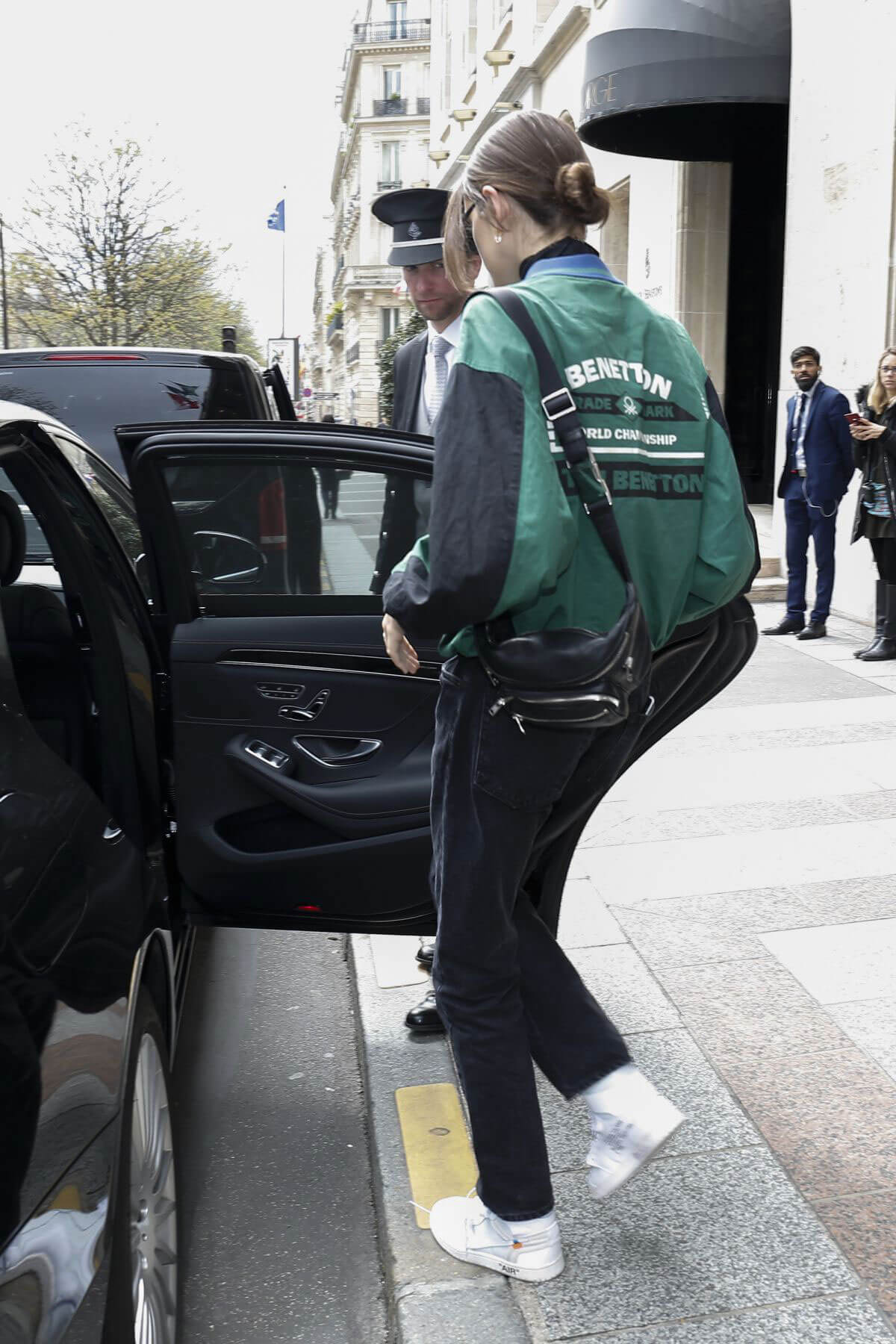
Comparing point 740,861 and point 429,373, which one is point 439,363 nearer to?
point 429,373

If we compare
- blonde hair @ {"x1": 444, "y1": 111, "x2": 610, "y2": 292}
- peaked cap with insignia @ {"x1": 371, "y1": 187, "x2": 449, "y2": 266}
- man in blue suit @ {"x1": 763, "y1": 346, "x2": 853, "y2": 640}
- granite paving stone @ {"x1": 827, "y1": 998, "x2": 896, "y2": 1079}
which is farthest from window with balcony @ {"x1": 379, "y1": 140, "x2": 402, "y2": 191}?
blonde hair @ {"x1": 444, "y1": 111, "x2": 610, "y2": 292}

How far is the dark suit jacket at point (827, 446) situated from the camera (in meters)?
9.13

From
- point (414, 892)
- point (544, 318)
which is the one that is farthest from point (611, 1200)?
point (544, 318)

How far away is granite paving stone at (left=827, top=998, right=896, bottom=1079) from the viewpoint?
10.00ft

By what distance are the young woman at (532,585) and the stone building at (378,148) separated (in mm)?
64459

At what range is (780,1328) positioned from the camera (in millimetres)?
2109

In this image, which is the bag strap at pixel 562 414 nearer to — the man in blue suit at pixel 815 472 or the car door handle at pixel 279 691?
the car door handle at pixel 279 691

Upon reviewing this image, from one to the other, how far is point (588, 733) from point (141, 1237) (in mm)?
974

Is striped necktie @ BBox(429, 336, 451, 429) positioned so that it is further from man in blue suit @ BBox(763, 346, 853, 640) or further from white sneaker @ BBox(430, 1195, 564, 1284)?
man in blue suit @ BBox(763, 346, 853, 640)

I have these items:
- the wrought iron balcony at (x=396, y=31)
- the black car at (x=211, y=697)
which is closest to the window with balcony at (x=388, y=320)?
the wrought iron balcony at (x=396, y=31)

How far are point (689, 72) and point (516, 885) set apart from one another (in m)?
11.5

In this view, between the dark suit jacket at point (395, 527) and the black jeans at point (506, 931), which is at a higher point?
the dark suit jacket at point (395, 527)

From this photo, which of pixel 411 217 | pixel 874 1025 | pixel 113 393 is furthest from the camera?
pixel 113 393

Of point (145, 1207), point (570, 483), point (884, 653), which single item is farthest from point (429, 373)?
point (884, 653)
